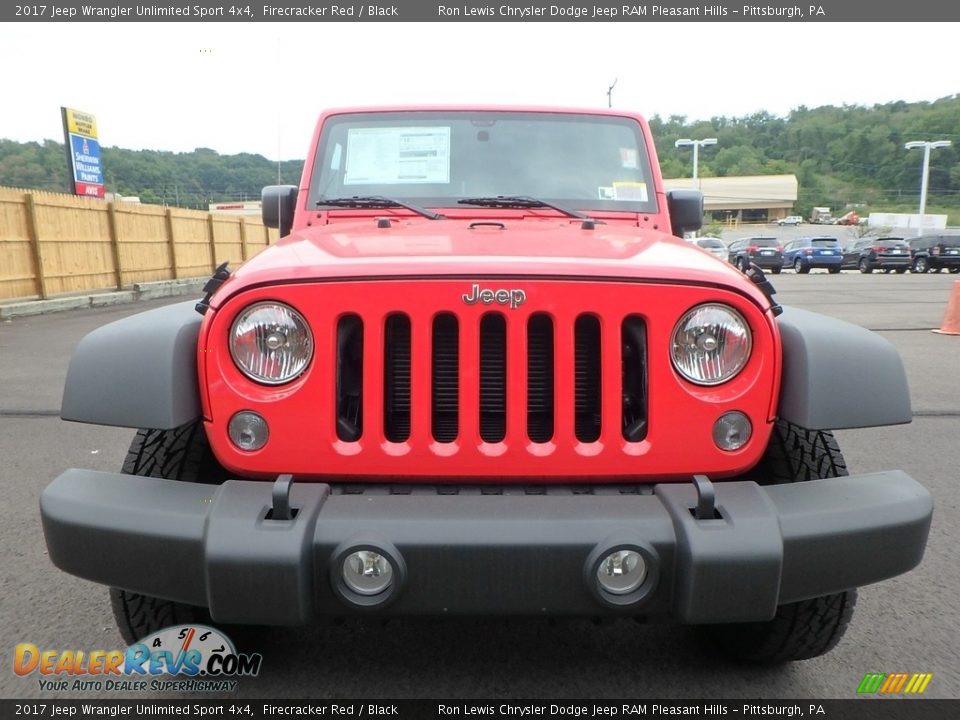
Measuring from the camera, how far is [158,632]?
204cm

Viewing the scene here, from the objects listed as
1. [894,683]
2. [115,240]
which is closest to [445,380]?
[894,683]

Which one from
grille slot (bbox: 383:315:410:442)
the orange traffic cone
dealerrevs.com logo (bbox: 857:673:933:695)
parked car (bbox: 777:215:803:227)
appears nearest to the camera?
grille slot (bbox: 383:315:410:442)

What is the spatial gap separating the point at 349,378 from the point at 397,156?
154 cm

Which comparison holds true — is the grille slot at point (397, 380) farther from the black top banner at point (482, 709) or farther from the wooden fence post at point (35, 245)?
the wooden fence post at point (35, 245)

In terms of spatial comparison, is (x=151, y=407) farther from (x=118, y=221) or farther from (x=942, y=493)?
(x=118, y=221)

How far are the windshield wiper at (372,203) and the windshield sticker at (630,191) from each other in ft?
2.64

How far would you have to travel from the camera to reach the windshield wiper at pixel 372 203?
9.39ft

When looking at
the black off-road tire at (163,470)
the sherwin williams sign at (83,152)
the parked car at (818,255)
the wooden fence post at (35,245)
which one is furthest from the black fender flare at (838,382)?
the parked car at (818,255)

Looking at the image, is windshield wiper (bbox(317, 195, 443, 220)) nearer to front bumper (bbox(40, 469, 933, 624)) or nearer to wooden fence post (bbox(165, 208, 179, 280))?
front bumper (bbox(40, 469, 933, 624))

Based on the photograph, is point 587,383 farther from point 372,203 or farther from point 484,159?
point 484,159

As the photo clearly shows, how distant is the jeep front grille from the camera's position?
1.81 meters

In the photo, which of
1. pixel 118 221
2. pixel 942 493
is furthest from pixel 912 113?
pixel 942 493

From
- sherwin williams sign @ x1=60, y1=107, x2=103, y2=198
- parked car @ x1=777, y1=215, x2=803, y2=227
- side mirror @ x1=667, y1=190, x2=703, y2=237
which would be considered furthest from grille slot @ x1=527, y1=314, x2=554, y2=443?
parked car @ x1=777, y1=215, x2=803, y2=227

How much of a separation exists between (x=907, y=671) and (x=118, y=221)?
17.3 m
